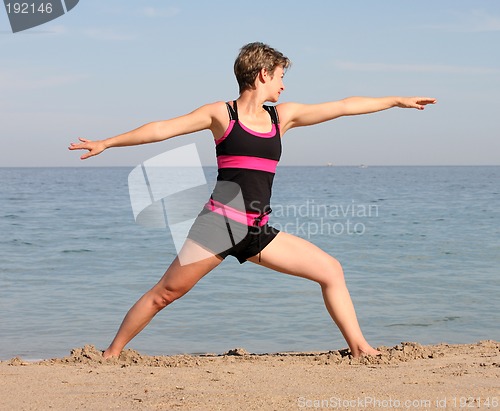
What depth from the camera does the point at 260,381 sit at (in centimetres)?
473

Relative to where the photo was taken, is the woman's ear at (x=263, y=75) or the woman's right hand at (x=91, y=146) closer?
the woman's right hand at (x=91, y=146)

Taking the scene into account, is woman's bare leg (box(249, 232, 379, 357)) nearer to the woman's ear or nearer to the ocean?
the woman's ear

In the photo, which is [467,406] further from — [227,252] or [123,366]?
[123,366]

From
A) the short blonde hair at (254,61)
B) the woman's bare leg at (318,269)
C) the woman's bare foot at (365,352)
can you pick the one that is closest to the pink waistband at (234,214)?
the woman's bare leg at (318,269)

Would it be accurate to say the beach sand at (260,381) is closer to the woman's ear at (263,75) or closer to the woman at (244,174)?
the woman at (244,174)

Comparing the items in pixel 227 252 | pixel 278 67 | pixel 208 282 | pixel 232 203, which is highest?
pixel 278 67

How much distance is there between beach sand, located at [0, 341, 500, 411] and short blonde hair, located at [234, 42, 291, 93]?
1.98 metres

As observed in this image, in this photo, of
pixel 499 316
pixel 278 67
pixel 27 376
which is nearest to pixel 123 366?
pixel 27 376

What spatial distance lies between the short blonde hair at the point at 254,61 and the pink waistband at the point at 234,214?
32.2 inches

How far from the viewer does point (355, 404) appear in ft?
13.4

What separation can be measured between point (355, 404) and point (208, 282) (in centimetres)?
656

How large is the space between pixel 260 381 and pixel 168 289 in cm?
90

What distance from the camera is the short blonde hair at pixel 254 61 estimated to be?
4.93 meters

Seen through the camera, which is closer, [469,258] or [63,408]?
[63,408]
